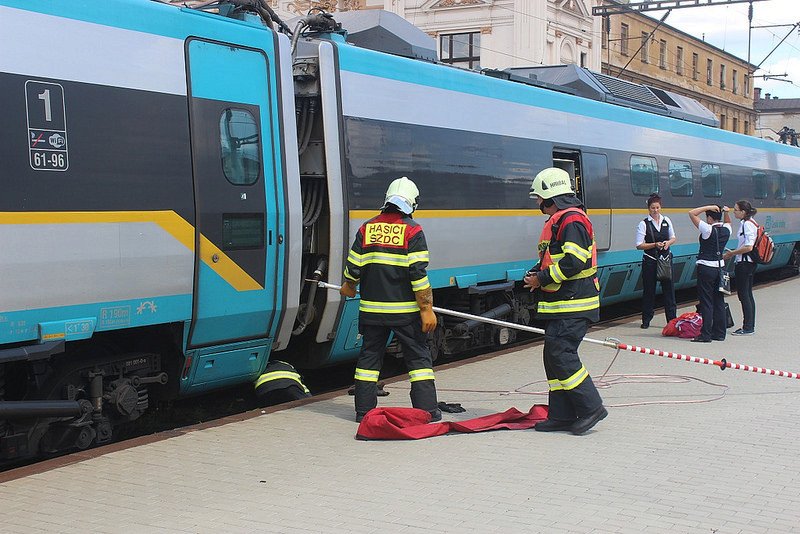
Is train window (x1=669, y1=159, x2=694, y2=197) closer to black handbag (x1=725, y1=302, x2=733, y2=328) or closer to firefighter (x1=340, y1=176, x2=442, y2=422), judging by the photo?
black handbag (x1=725, y1=302, x2=733, y2=328)

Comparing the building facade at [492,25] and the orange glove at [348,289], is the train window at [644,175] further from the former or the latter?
the building facade at [492,25]

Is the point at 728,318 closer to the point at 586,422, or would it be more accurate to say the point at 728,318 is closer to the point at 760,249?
the point at 760,249

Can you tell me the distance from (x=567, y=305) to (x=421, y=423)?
1430 millimetres

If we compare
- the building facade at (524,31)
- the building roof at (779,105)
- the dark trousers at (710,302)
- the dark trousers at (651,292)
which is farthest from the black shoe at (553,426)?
the building roof at (779,105)

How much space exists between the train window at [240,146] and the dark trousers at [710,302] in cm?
682

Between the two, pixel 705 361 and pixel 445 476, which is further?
pixel 705 361

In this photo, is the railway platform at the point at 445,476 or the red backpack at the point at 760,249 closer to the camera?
the railway platform at the point at 445,476

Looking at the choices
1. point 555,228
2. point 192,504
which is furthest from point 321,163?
point 192,504

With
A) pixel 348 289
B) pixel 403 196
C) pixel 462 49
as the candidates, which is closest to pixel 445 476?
pixel 348 289

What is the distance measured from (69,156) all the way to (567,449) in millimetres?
3916

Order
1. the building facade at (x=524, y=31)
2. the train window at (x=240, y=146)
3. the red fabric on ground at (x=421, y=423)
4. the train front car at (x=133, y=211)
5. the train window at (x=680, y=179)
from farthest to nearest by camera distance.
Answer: the building facade at (x=524, y=31), the train window at (x=680, y=179), the train window at (x=240, y=146), the red fabric on ground at (x=421, y=423), the train front car at (x=133, y=211)

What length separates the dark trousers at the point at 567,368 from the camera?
734 centimetres

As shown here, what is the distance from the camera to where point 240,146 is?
771 centimetres

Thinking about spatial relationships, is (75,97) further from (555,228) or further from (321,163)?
(555,228)
